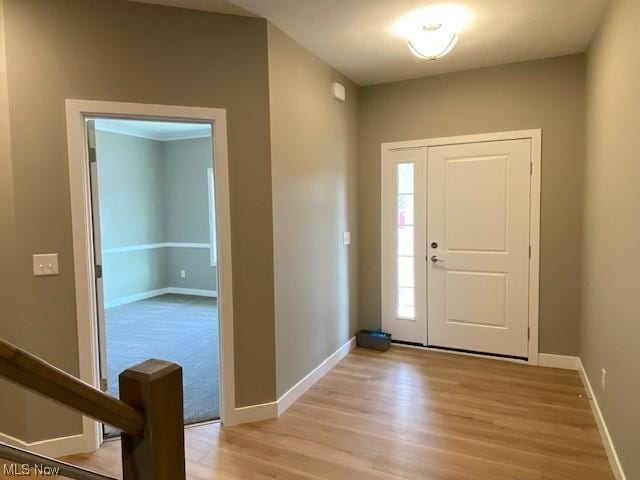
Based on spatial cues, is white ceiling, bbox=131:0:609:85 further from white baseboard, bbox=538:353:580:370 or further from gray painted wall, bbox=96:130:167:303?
gray painted wall, bbox=96:130:167:303

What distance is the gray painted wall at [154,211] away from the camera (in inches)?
258

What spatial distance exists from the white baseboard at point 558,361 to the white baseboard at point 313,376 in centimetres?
175

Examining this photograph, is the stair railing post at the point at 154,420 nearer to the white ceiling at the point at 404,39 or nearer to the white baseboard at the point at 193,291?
the white ceiling at the point at 404,39

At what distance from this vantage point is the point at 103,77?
2.43 metres

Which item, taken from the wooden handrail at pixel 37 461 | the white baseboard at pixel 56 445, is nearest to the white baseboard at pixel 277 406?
the white baseboard at pixel 56 445

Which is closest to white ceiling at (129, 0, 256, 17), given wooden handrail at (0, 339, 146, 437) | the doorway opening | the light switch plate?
the light switch plate

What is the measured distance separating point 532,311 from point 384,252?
1.47m

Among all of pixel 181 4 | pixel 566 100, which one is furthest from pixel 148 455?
pixel 566 100

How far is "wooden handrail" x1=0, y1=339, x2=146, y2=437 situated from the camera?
63 centimetres

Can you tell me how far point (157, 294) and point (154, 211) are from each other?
1.48 meters

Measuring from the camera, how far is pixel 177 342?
4.58 metres

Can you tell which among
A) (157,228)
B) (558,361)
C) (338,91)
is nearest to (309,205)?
(338,91)

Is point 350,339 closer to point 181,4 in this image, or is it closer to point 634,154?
point 634,154

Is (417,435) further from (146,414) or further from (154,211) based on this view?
(154,211)
